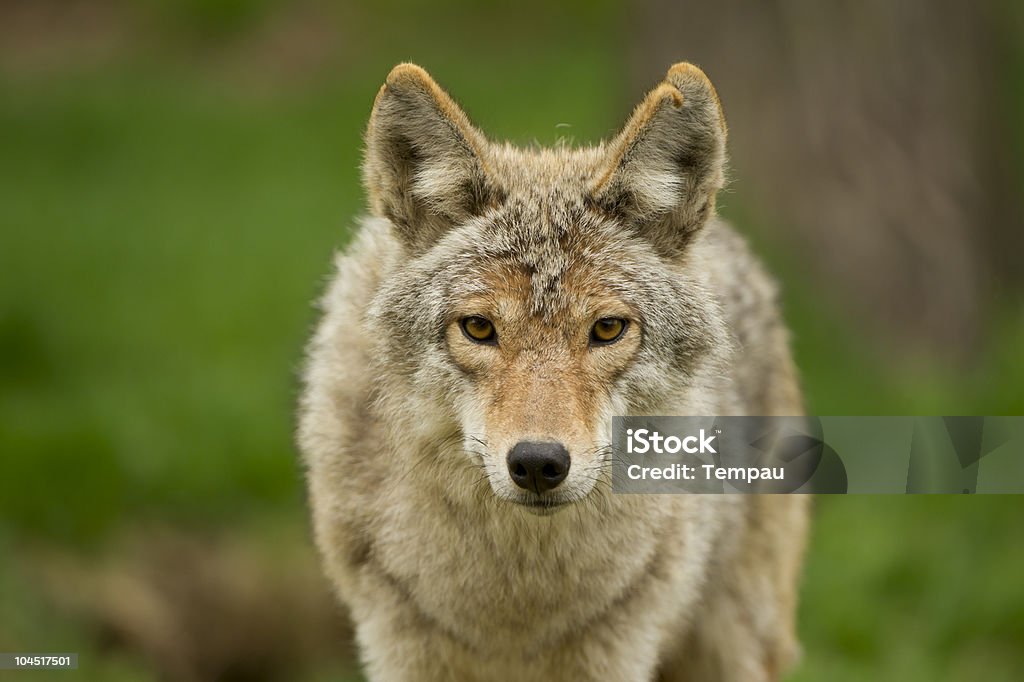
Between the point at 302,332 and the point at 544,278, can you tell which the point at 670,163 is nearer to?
the point at 544,278

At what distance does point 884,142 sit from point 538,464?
708cm

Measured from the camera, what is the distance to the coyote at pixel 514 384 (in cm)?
405

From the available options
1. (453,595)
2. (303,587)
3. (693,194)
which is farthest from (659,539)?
(303,587)

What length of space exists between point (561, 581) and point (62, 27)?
1651 cm

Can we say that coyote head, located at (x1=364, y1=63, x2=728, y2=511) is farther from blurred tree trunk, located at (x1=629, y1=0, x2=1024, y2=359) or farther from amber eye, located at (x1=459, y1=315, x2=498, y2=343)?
blurred tree trunk, located at (x1=629, y1=0, x2=1024, y2=359)

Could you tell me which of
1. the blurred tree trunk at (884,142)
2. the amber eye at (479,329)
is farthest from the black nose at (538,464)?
the blurred tree trunk at (884,142)

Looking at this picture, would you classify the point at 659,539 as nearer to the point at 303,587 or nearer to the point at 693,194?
the point at 693,194

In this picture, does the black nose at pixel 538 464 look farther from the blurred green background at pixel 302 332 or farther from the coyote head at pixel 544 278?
the blurred green background at pixel 302 332

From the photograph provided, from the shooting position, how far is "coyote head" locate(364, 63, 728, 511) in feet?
13.0

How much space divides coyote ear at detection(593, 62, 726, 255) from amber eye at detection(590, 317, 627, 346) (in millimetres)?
443

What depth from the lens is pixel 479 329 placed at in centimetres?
411

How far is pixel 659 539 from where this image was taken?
474 cm

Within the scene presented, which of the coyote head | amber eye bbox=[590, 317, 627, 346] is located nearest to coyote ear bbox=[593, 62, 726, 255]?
the coyote head

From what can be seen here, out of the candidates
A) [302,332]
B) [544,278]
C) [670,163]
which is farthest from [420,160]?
[302,332]
